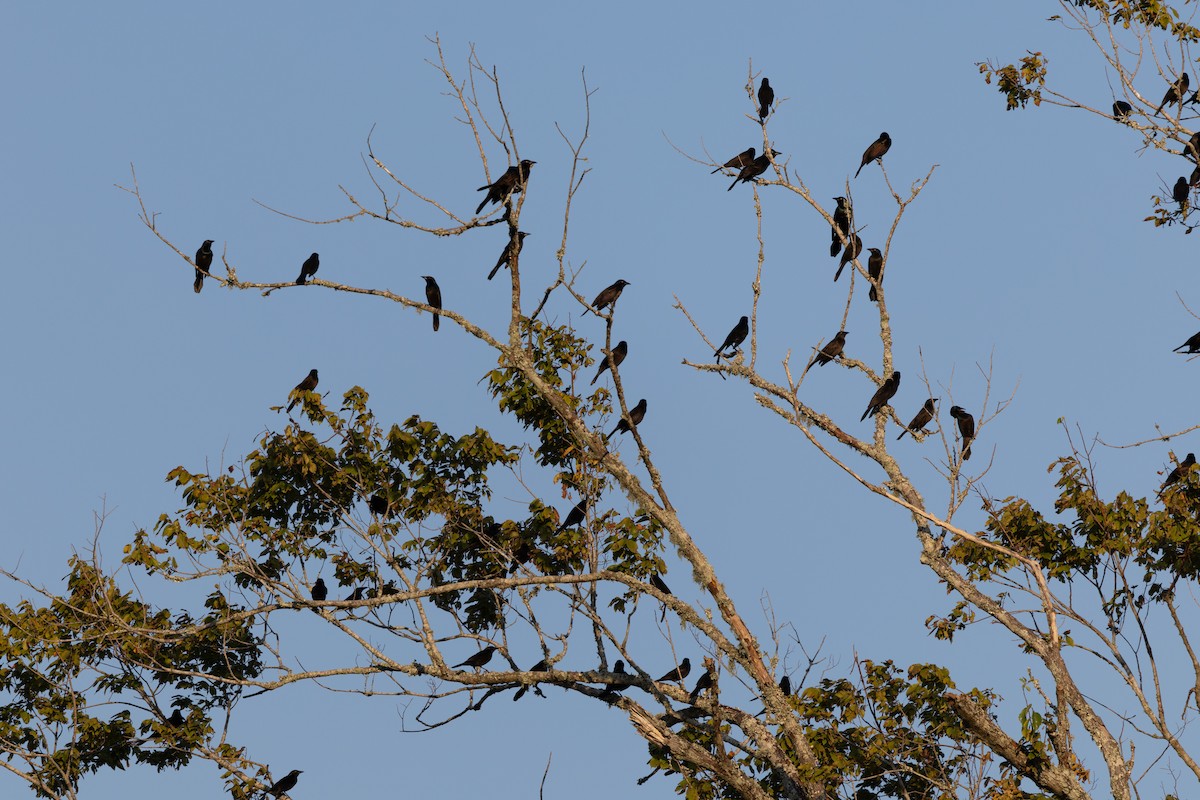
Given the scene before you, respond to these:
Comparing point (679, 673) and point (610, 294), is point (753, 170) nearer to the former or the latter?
point (610, 294)

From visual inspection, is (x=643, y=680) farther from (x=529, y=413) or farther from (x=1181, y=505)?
(x=1181, y=505)

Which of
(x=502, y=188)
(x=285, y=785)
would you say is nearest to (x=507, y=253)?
(x=502, y=188)

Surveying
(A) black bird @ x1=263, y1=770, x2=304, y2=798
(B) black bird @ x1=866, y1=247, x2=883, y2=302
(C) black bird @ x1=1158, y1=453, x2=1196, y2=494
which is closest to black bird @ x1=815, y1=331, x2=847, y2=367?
(B) black bird @ x1=866, y1=247, x2=883, y2=302

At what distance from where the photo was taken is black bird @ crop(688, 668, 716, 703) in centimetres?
1239

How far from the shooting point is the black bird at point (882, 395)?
45.2ft

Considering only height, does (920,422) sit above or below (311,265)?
below

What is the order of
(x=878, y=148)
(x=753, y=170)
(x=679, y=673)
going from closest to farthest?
(x=679, y=673)
(x=753, y=170)
(x=878, y=148)

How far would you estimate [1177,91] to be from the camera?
13.4m

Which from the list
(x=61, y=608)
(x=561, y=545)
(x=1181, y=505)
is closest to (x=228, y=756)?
(x=61, y=608)

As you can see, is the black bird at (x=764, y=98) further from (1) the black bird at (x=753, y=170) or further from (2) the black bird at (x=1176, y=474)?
(2) the black bird at (x=1176, y=474)

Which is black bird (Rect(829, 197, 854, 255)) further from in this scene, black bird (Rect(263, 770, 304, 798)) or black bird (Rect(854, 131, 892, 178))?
black bird (Rect(263, 770, 304, 798))

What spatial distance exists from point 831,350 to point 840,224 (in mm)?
1326

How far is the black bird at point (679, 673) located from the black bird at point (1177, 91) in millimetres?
6967

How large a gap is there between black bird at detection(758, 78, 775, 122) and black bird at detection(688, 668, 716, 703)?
17.3 feet
